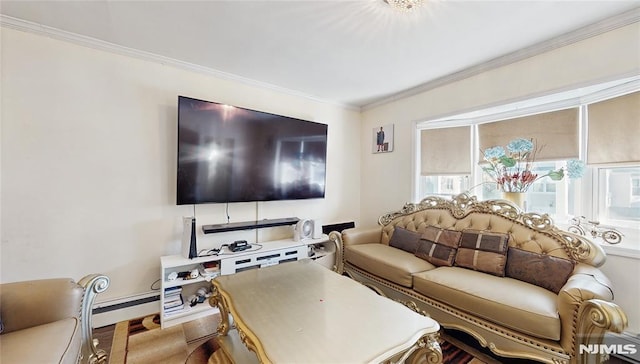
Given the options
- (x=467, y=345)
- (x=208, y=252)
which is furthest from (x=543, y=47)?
(x=208, y=252)

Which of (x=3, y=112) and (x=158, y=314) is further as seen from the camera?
(x=158, y=314)

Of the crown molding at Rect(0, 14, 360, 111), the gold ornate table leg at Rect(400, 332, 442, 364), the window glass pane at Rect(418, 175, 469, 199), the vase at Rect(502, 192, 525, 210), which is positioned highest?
the crown molding at Rect(0, 14, 360, 111)

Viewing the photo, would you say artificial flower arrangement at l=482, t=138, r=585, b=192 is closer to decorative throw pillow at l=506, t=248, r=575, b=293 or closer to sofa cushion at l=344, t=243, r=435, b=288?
decorative throw pillow at l=506, t=248, r=575, b=293

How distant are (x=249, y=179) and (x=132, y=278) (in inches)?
53.9

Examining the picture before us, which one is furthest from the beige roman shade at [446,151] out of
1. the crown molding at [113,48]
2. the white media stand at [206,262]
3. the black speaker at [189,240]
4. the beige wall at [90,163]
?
the black speaker at [189,240]

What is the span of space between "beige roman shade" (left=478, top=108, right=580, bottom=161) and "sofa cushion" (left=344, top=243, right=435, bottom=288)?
1.58 m

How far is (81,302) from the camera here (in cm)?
135

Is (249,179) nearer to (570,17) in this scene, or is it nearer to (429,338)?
(429,338)

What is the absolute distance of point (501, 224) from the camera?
7.15 ft

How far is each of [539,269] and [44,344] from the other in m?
2.92

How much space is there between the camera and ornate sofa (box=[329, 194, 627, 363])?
131 cm

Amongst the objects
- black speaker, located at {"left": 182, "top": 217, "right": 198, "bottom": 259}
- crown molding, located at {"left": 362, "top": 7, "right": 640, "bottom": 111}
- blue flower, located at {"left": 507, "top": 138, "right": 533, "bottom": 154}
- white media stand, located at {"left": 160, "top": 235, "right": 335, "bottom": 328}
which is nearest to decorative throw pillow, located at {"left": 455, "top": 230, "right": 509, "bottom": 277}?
blue flower, located at {"left": 507, "top": 138, "right": 533, "bottom": 154}

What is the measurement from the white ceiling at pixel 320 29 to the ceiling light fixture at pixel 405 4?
2.7 inches

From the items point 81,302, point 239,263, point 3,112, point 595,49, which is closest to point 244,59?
→ point 3,112
